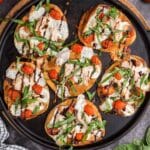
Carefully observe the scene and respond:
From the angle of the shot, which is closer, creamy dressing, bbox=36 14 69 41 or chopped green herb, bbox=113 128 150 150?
creamy dressing, bbox=36 14 69 41

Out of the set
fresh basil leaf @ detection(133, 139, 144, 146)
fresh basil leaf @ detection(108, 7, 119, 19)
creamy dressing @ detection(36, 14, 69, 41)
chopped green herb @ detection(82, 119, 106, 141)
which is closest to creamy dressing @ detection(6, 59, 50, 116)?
creamy dressing @ detection(36, 14, 69, 41)

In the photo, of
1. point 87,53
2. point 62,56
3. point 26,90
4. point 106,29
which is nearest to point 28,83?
point 26,90

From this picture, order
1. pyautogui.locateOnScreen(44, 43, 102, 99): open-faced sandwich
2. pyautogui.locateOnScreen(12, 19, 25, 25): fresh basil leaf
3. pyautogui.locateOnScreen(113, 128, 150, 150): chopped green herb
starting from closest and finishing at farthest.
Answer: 1. pyautogui.locateOnScreen(12, 19, 25, 25): fresh basil leaf
2. pyautogui.locateOnScreen(44, 43, 102, 99): open-faced sandwich
3. pyautogui.locateOnScreen(113, 128, 150, 150): chopped green herb

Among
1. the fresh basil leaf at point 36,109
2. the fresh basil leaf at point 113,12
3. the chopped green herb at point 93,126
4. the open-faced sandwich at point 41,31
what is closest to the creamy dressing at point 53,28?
the open-faced sandwich at point 41,31

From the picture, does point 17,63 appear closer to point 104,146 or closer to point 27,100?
point 27,100

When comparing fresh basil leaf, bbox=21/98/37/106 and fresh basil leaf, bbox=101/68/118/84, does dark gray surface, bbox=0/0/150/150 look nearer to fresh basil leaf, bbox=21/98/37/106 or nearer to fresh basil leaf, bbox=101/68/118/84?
fresh basil leaf, bbox=21/98/37/106
